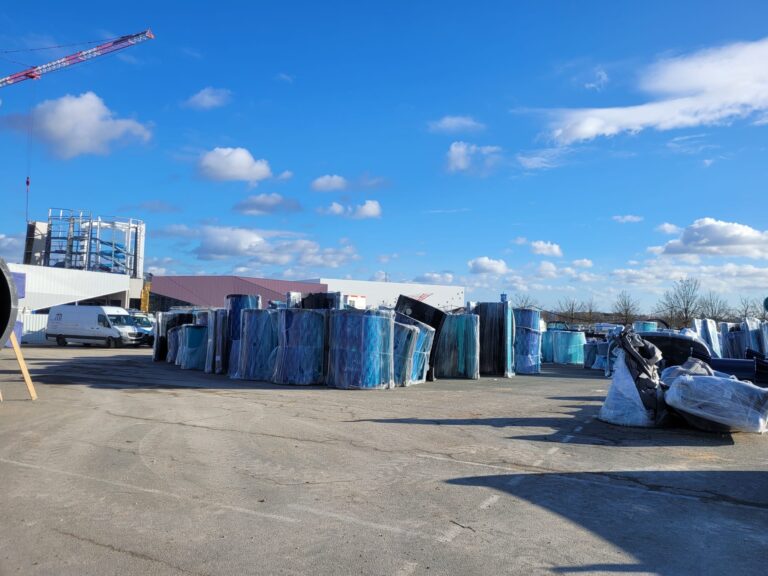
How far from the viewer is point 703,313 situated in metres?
49.9

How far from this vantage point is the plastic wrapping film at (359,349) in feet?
48.5

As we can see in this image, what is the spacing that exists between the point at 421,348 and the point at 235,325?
18.3 feet

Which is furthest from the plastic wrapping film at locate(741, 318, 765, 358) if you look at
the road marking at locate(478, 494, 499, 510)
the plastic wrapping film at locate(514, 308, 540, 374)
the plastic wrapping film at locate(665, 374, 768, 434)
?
the road marking at locate(478, 494, 499, 510)

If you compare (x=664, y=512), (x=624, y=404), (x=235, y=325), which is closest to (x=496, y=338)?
(x=235, y=325)

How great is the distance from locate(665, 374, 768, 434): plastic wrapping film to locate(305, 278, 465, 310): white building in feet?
215

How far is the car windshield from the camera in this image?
33.8m

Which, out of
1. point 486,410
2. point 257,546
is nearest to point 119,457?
point 257,546

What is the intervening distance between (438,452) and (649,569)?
3.84m

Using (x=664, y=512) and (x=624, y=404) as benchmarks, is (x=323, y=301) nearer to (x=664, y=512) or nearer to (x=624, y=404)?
(x=624, y=404)

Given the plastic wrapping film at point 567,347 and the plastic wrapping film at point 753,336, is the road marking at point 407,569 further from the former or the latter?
the plastic wrapping film at point 567,347

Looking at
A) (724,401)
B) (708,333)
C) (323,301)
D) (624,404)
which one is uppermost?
(323,301)

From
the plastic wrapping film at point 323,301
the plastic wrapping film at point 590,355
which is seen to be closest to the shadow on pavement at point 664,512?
the plastic wrapping film at point 323,301

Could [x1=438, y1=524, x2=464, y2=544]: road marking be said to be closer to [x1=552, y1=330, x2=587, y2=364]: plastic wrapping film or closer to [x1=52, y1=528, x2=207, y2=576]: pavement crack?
[x1=52, y1=528, x2=207, y2=576]: pavement crack

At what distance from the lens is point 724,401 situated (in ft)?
29.1
